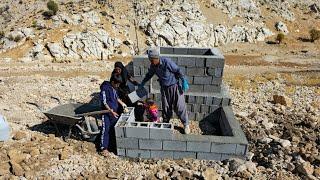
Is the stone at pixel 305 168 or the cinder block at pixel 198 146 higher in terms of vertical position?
the cinder block at pixel 198 146

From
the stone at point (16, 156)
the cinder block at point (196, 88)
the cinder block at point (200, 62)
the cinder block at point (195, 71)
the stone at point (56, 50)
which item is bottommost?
the stone at point (56, 50)

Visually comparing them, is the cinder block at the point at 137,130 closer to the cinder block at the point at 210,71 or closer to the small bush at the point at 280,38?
the cinder block at the point at 210,71

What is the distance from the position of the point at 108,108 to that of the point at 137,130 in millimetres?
699

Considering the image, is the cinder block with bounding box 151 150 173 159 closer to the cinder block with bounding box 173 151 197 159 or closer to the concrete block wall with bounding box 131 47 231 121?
the cinder block with bounding box 173 151 197 159

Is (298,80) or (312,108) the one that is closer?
(312,108)

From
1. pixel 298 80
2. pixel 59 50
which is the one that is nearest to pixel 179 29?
pixel 59 50

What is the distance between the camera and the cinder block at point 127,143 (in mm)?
5703

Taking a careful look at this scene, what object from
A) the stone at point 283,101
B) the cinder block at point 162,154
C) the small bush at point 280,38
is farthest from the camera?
the small bush at point 280,38

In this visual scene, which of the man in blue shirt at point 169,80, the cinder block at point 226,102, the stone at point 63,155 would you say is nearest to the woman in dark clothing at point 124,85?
the man in blue shirt at point 169,80

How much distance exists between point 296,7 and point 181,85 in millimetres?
25240

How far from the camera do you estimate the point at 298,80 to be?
12.6m

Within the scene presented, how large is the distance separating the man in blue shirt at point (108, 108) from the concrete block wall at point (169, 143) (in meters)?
0.23

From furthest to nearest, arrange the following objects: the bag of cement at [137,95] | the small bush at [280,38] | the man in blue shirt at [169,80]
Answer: the small bush at [280,38] → the bag of cement at [137,95] → the man in blue shirt at [169,80]

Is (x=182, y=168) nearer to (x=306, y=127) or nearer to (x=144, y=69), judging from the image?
(x=144, y=69)
